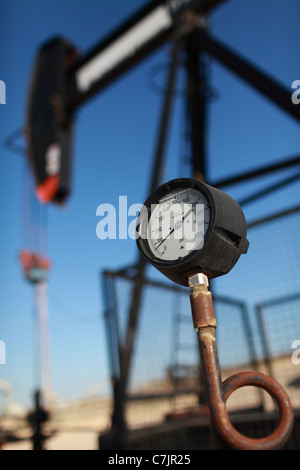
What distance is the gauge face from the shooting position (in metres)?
1.17

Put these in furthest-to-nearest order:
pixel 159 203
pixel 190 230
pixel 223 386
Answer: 1. pixel 159 203
2. pixel 190 230
3. pixel 223 386

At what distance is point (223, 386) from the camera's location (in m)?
1.08

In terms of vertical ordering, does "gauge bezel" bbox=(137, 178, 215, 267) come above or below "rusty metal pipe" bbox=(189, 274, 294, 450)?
above

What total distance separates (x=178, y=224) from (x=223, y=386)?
19.2 inches

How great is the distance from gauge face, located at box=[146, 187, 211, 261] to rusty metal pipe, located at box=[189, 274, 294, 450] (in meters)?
0.11

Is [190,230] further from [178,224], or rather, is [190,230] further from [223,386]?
[223,386]

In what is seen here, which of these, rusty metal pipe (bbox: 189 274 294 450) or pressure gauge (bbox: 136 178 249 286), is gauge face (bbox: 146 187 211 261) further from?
rusty metal pipe (bbox: 189 274 294 450)

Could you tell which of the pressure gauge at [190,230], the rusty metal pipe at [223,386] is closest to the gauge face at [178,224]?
the pressure gauge at [190,230]

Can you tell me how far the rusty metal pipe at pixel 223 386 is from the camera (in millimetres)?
994

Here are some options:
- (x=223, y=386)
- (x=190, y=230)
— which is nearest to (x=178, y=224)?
(x=190, y=230)

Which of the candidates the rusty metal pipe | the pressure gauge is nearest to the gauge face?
the pressure gauge

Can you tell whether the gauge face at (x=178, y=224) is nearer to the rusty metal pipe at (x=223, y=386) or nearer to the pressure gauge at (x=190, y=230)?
the pressure gauge at (x=190, y=230)

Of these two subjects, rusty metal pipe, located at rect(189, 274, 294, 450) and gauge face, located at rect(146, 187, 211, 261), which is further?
gauge face, located at rect(146, 187, 211, 261)
